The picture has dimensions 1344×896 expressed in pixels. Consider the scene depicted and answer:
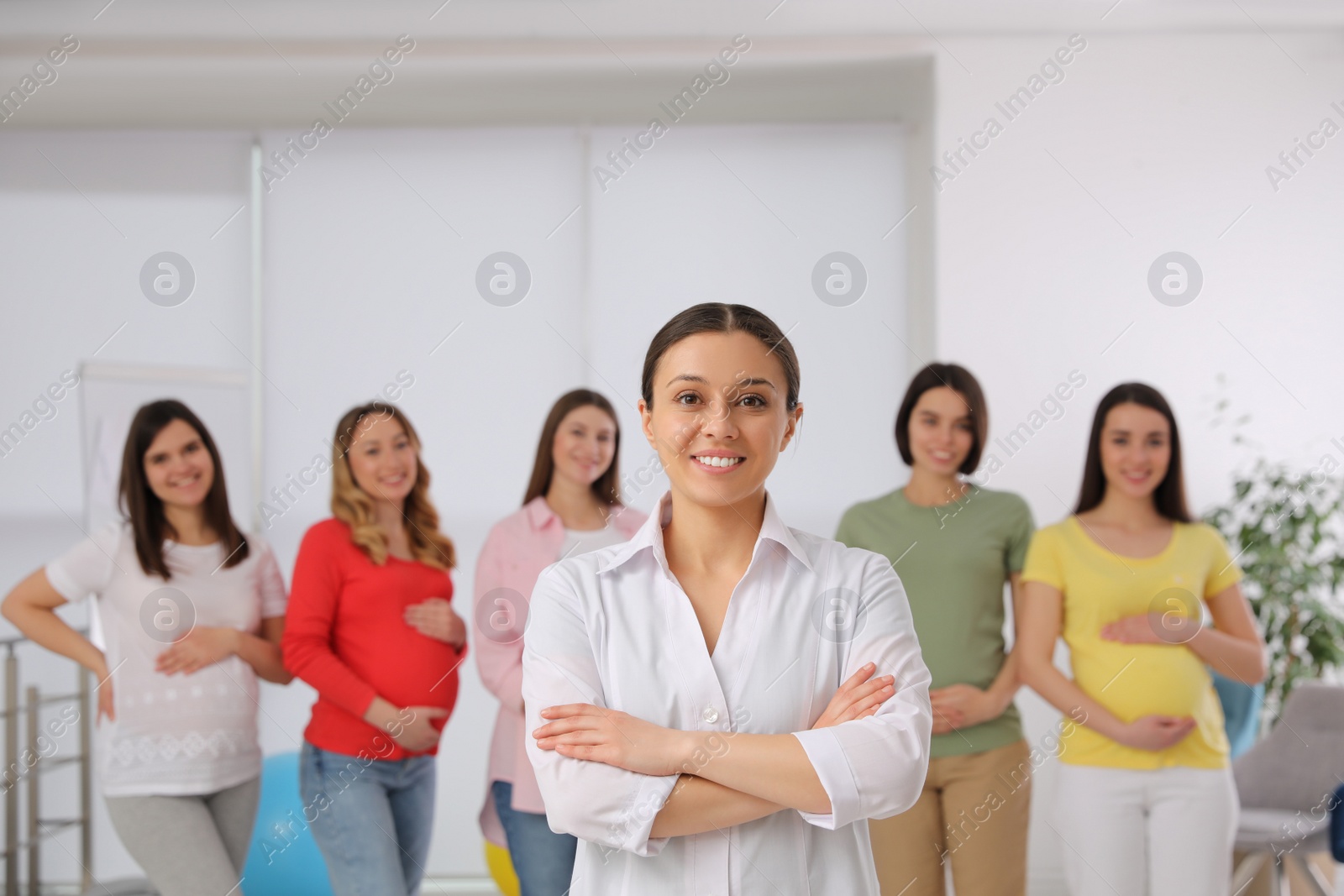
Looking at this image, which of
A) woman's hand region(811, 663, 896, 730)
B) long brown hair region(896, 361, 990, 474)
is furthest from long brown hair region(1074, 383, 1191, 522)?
woman's hand region(811, 663, 896, 730)

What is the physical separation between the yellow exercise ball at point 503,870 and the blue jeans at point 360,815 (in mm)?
686

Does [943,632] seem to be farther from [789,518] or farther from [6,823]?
[6,823]

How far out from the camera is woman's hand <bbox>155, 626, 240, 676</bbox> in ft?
8.56

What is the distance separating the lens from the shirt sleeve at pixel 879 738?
4.41 ft

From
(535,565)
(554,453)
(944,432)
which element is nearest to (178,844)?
(535,565)

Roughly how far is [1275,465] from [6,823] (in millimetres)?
4799

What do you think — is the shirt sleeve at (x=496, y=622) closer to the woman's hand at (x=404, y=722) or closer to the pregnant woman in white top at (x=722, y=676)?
the woman's hand at (x=404, y=722)

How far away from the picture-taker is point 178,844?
2494 millimetres

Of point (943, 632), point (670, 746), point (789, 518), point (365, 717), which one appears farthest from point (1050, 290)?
point (670, 746)

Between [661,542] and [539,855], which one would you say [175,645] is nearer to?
[539,855]

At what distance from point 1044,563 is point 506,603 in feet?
4.66

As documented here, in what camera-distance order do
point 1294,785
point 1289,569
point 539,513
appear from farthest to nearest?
point 1289,569
point 1294,785
point 539,513

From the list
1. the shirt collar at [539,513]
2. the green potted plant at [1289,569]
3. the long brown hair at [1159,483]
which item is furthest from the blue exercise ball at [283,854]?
the green potted plant at [1289,569]

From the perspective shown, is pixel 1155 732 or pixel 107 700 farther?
pixel 107 700
